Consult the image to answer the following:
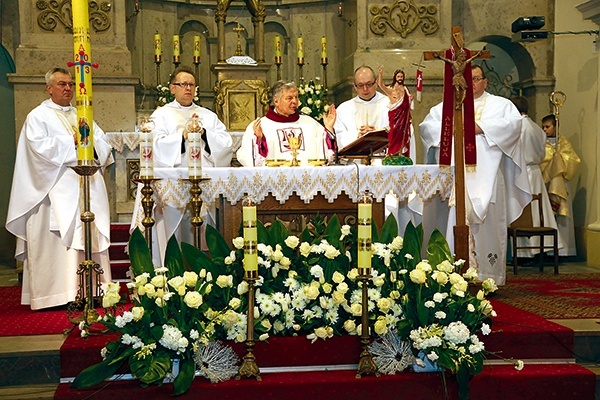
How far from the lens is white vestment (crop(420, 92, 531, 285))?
22.7 feet

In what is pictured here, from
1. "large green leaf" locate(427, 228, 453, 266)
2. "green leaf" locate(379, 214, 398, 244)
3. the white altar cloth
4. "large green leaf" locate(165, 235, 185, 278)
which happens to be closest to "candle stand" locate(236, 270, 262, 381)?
"large green leaf" locate(165, 235, 185, 278)

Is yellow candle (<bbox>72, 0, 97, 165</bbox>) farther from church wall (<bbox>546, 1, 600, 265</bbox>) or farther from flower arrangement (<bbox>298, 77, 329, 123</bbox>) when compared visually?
church wall (<bbox>546, 1, 600, 265</bbox>)

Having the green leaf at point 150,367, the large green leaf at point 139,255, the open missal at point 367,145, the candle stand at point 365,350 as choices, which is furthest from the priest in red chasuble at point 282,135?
the green leaf at point 150,367

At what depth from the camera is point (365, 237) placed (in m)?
4.40

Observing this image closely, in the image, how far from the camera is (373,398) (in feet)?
15.1

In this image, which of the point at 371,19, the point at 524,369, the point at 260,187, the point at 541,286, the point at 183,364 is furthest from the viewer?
the point at 371,19

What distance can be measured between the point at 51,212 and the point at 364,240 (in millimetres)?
3156

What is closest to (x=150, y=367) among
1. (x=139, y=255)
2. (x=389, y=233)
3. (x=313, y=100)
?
(x=139, y=255)

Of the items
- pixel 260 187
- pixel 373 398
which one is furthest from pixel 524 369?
pixel 260 187

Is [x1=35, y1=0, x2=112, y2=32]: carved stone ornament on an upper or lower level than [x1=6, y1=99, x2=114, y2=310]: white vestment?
upper

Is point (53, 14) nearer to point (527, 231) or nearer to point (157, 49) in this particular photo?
point (157, 49)

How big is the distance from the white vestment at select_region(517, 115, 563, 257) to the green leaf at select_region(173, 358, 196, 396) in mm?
5645

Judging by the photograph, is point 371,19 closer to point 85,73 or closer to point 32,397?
point 85,73

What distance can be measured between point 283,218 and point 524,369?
2304mm
